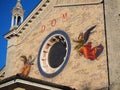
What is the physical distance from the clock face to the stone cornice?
2.81 metres

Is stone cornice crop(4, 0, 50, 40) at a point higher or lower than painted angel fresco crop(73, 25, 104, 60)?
higher

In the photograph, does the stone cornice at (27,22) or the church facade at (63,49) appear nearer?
the church facade at (63,49)

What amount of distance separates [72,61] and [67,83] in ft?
4.29

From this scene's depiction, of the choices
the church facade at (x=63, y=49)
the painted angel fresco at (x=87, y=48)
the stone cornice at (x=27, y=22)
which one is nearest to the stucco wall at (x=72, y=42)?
the church facade at (x=63, y=49)

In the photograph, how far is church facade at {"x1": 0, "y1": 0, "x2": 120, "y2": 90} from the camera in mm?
16875

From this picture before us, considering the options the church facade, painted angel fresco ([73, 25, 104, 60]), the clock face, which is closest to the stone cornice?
the church facade

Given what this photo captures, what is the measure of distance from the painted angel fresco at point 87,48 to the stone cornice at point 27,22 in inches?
216

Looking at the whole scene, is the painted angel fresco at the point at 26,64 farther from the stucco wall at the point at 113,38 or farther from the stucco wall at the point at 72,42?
the stucco wall at the point at 113,38

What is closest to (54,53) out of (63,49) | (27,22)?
(63,49)

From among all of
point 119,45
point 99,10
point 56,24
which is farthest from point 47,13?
point 119,45

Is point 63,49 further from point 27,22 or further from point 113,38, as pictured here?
point 27,22

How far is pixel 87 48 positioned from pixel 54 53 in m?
3.62

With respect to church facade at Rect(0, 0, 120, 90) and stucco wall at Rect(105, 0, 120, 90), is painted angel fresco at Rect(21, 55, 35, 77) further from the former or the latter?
stucco wall at Rect(105, 0, 120, 90)

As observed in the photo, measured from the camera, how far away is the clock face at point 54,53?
20.1 metres
